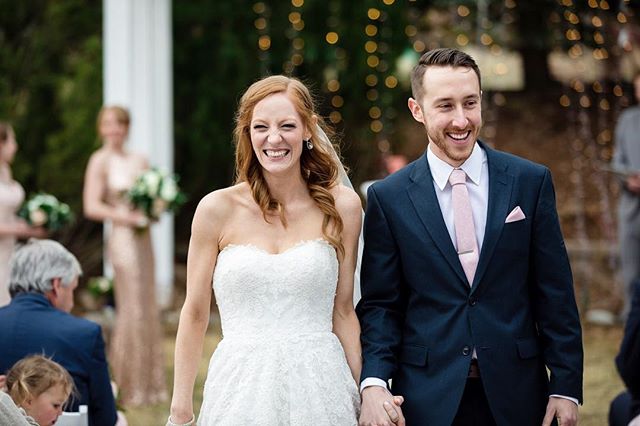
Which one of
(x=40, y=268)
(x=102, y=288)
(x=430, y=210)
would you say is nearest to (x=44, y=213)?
(x=102, y=288)

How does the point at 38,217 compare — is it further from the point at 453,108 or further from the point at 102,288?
the point at 453,108

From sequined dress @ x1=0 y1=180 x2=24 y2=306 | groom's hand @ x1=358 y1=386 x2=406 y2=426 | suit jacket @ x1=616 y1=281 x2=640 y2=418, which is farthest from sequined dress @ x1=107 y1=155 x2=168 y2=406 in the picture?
groom's hand @ x1=358 y1=386 x2=406 y2=426

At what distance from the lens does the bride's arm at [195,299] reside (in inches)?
157

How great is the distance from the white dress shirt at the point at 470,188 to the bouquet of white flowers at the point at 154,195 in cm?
450

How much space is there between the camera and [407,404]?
391cm

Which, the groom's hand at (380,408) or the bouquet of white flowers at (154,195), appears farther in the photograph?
the bouquet of white flowers at (154,195)

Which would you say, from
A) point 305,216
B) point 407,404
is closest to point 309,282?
point 305,216

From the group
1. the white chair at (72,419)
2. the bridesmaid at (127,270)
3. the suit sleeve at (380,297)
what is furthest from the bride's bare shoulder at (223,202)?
the bridesmaid at (127,270)

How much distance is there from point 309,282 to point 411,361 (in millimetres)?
397

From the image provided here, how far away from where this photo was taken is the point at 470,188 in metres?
3.91

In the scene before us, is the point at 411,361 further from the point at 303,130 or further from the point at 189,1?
the point at 189,1

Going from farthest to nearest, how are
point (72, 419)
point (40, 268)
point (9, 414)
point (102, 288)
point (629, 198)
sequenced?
point (629, 198), point (102, 288), point (40, 268), point (72, 419), point (9, 414)

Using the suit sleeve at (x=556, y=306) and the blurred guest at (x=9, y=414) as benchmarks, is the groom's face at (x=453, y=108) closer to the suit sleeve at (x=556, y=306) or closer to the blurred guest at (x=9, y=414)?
the suit sleeve at (x=556, y=306)

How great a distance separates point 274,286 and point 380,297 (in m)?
0.33
